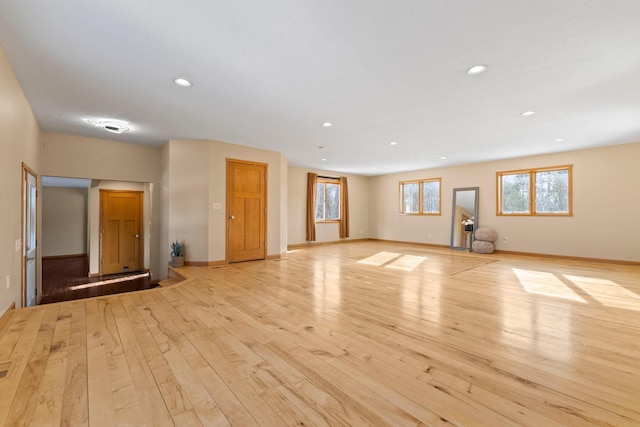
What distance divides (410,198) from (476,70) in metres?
7.38

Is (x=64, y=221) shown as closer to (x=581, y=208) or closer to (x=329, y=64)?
(x=329, y=64)

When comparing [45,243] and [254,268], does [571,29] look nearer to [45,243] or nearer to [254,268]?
[254,268]

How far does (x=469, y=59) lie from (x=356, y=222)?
8.40 meters

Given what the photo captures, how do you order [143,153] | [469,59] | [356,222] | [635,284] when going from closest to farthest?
[469,59], [635,284], [143,153], [356,222]

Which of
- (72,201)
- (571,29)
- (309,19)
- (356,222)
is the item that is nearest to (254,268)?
(309,19)

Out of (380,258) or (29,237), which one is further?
(380,258)

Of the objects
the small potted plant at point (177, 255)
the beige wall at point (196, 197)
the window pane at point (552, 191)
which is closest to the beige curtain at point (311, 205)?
the beige wall at point (196, 197)

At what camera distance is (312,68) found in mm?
2854

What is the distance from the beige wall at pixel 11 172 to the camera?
267 cm

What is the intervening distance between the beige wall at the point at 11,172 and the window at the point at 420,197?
31.2 feet

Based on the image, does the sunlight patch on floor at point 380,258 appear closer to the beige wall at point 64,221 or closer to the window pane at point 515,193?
the window pane at point 515,193

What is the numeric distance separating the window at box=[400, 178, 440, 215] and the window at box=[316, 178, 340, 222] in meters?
2.39

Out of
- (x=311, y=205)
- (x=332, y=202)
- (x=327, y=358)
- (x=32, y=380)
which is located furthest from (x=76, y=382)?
(x=332, y=202)

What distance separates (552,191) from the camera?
23.1 feet
